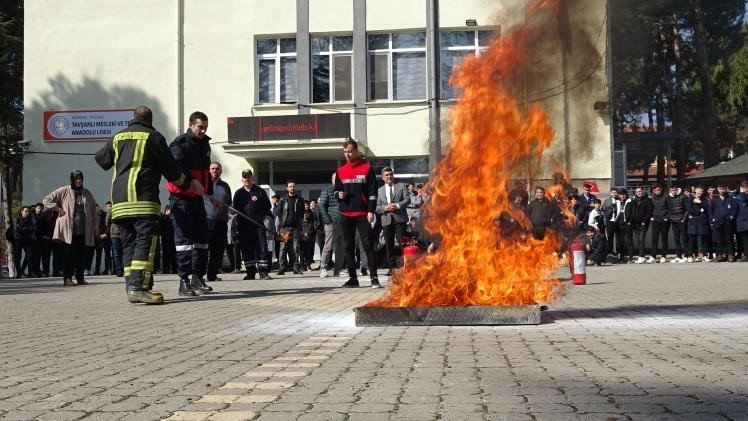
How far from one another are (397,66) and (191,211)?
60.5 ft

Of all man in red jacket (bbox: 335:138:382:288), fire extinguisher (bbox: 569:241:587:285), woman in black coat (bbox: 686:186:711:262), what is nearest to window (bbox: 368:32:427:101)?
woman in black coat (bbox: 686:186:711:262)

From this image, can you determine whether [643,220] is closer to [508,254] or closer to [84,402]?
[508,254]

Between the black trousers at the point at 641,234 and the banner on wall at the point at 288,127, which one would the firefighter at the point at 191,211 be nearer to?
the black trousers at the point at 641,234

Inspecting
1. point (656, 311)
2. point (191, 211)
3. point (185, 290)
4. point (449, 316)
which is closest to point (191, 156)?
point (191, 211)

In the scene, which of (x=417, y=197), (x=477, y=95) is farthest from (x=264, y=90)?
(x=477, y=95)

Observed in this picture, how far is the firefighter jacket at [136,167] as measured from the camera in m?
10.4

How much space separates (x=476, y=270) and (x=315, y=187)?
21.9 meters

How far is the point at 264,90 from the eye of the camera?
29.5 m

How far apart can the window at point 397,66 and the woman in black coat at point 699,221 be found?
380 inches

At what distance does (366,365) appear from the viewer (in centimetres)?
572

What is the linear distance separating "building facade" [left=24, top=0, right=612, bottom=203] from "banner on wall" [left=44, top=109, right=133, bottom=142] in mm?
39

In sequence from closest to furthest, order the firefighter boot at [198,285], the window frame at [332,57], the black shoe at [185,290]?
the black shoe at [185,290]
the firefighter boot at [198,285]
the window frame at [332,57]

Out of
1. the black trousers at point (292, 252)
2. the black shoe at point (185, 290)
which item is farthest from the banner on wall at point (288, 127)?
the black shoe at point (185, 290)

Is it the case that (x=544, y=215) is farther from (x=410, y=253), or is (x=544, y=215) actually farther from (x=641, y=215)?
(x=641, y=215)
